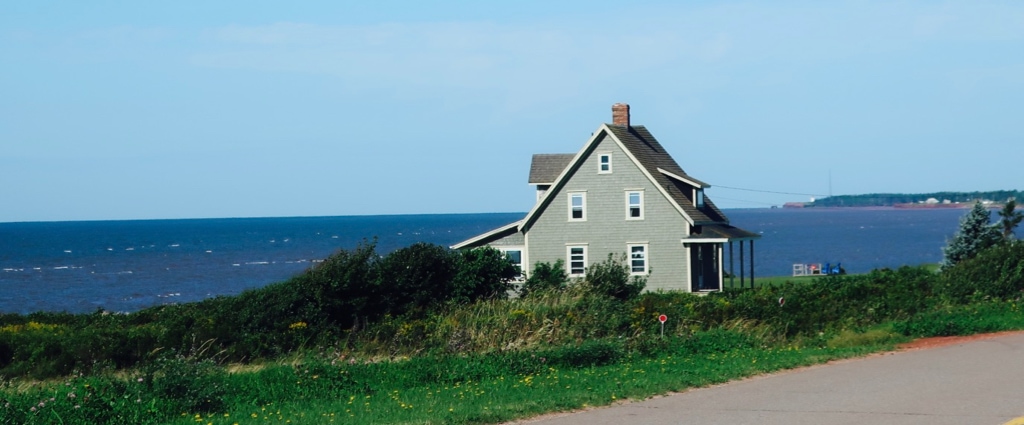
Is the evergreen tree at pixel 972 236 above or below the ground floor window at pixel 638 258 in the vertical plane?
above

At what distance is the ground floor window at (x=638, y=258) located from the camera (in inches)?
1777

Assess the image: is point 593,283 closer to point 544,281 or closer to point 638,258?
point 544,281

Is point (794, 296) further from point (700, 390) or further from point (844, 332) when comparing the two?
point (700, 390)

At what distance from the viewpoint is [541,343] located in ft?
63.2

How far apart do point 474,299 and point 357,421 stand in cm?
1574

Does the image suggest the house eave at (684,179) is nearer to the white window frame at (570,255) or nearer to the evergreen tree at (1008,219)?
the white window frame at (570,255)

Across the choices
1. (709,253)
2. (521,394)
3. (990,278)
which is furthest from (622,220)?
(521,394)

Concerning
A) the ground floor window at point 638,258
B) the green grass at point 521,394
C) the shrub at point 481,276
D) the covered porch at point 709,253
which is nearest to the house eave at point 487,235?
the ground floor window at point 638,258

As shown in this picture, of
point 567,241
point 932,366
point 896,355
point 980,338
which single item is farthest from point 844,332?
point 567,241

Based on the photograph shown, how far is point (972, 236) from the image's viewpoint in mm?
40812

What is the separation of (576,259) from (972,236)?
1554 centimetres

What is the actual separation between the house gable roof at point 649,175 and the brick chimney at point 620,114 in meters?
0.51

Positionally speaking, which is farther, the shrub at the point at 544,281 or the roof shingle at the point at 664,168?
the roof shingle at the point at 664,168

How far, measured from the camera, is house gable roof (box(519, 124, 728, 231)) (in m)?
44.4
